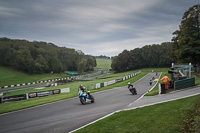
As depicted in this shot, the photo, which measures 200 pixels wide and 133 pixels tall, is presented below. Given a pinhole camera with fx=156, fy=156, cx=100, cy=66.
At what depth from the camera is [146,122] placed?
25.5ft

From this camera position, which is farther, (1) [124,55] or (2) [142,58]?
(2) [142,58]

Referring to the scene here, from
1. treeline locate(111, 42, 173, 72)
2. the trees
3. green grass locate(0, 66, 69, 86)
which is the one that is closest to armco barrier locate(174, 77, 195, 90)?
the trees

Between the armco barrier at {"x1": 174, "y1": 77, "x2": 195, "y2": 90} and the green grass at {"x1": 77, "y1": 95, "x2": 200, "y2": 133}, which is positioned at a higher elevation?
the armco barrier at {"x1": 174, "y1": 77, "x2": 195, "y2": 90}

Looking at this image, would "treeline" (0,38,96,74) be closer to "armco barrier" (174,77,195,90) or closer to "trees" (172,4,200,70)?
"trees" (172,4,200,70)

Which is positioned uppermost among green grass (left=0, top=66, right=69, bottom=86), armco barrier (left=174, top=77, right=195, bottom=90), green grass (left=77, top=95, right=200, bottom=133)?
armco barrier (left=174, top=77, right=195, bottom=90)

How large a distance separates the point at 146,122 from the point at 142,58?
9900 cm

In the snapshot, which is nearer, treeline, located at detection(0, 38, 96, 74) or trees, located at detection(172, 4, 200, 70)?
trees, located at detection(172, 4, 200, 70)

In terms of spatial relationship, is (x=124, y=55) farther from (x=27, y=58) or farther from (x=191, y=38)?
(x=191, y=38)

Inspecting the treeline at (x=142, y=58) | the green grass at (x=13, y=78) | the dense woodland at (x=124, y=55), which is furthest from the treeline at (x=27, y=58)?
the treeline at (x=142, y=58)

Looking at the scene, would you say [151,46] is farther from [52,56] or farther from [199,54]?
[199,54]

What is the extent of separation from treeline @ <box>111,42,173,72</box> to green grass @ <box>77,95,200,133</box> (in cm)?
8872

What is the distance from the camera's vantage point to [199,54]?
34375 millimetres

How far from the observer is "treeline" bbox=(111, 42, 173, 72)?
97438mm

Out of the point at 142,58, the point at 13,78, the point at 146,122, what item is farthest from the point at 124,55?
the point at 146,122
